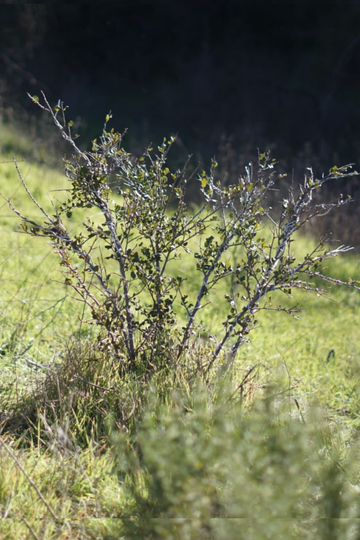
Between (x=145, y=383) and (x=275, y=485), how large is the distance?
1.09 meters

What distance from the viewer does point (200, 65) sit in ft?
51.4

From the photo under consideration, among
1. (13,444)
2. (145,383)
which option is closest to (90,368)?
(145,383)

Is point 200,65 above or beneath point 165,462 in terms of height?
above

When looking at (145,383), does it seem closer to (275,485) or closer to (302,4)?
(275,485)

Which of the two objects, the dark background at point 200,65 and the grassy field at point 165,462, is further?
the dark background at point 200,65

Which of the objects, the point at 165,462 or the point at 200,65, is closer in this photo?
the point at 165,462

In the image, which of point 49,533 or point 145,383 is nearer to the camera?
point 49,533

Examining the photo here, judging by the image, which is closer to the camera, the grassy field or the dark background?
the grassy field

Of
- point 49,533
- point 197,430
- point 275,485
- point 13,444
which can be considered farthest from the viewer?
point 13,444

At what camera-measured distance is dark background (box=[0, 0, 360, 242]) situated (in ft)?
46.0

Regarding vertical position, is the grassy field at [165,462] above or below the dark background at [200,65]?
below

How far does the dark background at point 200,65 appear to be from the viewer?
14031 mm

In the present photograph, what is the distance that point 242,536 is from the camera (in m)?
1.64

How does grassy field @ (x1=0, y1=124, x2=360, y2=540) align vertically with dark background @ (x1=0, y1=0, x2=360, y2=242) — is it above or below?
below
